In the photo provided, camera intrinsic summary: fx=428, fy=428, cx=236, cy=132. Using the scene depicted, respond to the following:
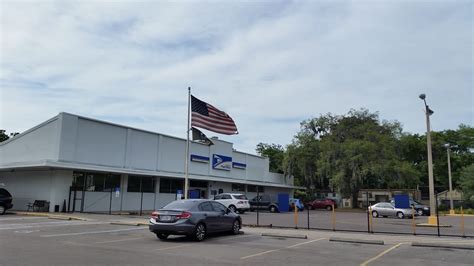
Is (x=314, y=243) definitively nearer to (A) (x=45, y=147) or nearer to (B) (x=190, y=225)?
(B) (x=190, y=225)

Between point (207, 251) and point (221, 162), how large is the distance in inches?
1315

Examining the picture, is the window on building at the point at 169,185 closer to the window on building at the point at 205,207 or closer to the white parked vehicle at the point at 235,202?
the white parked vehicle at the point at 235,202

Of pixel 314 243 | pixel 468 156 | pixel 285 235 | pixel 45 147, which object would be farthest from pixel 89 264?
pixel 468 156

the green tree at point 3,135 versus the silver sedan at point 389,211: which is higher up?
the green tree at point 3,135

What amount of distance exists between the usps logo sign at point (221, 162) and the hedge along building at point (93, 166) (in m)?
2.34

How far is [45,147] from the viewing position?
99.0 feet

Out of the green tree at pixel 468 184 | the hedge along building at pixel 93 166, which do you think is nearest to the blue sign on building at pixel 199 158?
the hedge along building at pixel 93 166

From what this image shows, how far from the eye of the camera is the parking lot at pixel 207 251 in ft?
34.4

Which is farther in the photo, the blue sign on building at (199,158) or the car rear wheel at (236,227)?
the blue sign on building at (199,158)

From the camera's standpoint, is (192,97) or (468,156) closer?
(192,97)

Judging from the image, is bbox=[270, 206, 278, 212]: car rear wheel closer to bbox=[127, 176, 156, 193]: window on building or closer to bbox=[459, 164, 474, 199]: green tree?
bbox=[127, 176, 156, 193]: window on building

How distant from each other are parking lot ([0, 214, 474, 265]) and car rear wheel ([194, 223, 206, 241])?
0.96ft

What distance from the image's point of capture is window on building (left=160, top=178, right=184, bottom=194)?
38.9 meters

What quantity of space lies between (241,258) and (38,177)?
81.4 feet
